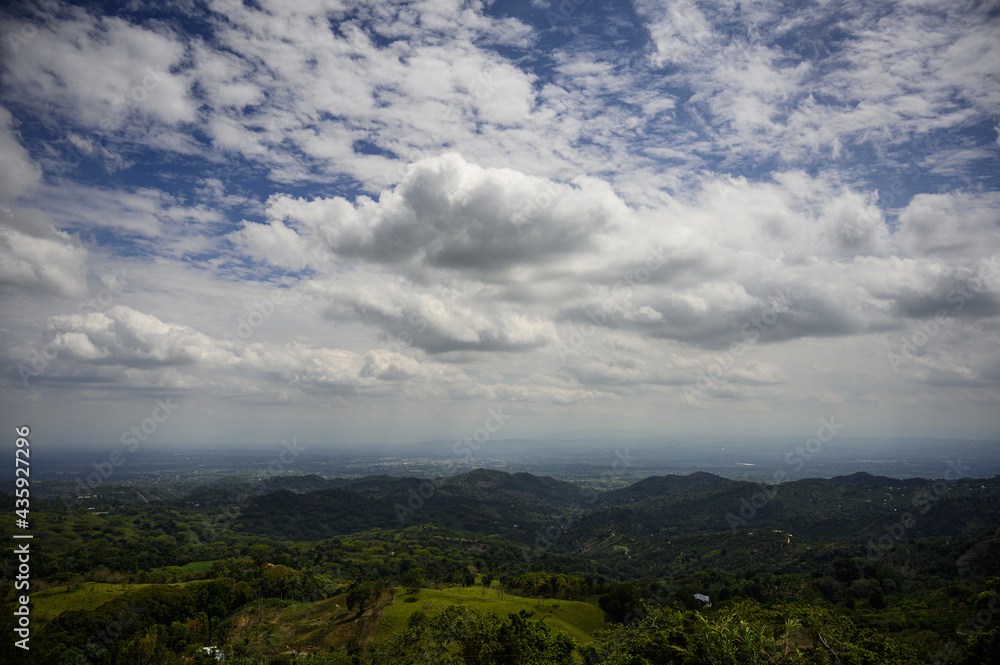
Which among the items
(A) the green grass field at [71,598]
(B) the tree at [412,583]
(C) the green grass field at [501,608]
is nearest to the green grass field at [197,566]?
(A) the green grass field at [71,598]

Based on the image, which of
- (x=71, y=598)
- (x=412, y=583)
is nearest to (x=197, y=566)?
(x=71, y=598)

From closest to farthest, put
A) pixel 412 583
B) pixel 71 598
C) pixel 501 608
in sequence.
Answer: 1. pixel 501 608
2. pixel 71 598
3. pixel 412 583

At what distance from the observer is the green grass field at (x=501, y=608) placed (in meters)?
64.4

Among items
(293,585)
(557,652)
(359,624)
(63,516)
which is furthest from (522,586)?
(63,516)

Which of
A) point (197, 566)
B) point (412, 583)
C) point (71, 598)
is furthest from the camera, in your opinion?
point (197, 566)

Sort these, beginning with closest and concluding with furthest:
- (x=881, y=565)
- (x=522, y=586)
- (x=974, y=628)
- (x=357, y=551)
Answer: (x=974, y=628) → (x=522, y=586) → (x=881, y=565) → (x=357, y=551)

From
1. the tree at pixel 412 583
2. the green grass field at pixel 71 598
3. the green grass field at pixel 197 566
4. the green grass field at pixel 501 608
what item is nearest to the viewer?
the green grass field at pixel 501 608

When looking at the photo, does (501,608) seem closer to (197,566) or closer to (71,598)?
(71,598)

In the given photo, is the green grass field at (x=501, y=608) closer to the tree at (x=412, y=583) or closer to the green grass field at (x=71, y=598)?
the tree at (x=412, y=583)

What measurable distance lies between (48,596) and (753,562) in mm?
161736

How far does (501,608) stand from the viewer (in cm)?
6869

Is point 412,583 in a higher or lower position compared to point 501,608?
lower

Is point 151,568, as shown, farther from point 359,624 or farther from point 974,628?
point 974,628

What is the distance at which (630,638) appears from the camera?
31594 millimetres
